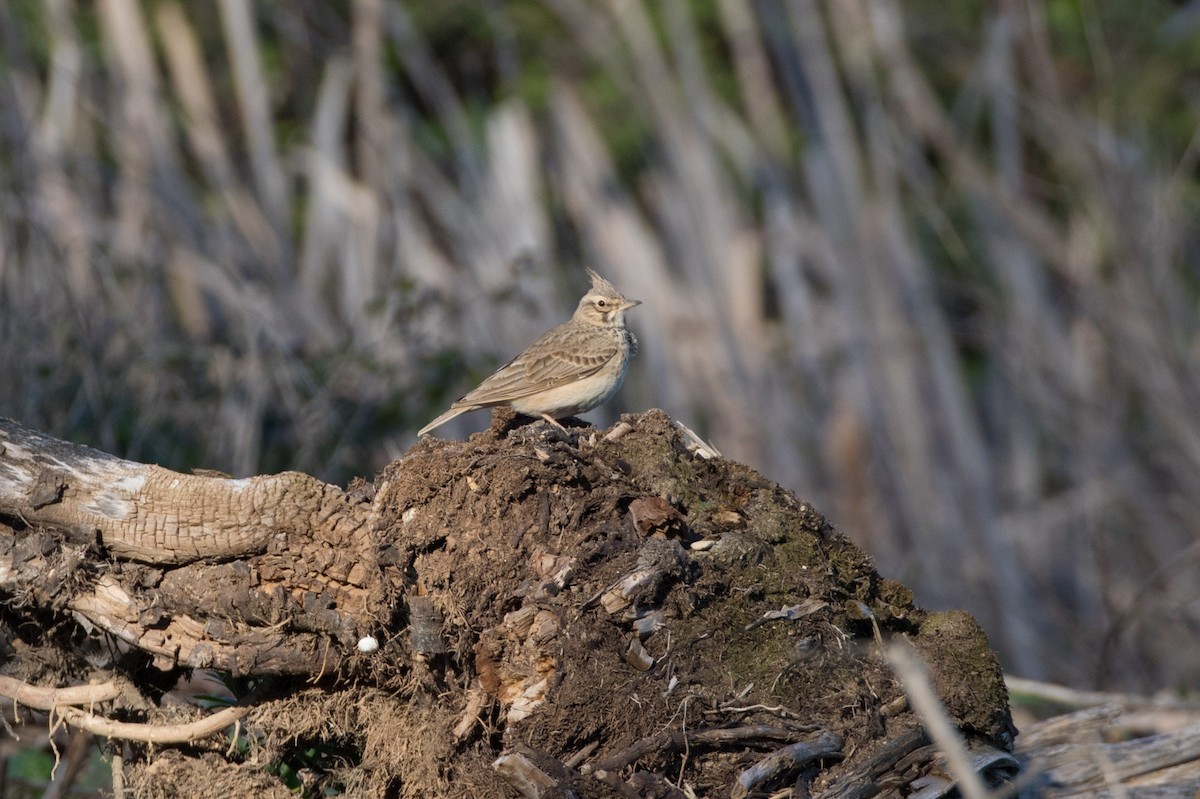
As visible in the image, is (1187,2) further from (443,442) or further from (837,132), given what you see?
(443,442)

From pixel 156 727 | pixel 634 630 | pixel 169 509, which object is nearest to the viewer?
pixel 634 630

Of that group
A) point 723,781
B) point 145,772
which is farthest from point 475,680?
point 145,772

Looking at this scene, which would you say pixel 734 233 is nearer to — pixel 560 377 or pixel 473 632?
pixel 560 377

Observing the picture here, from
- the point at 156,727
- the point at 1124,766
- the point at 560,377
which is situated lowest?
the point at 1124,766

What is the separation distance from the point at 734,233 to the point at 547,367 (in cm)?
515

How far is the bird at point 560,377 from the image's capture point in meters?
6.45

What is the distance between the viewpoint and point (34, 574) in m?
3.72

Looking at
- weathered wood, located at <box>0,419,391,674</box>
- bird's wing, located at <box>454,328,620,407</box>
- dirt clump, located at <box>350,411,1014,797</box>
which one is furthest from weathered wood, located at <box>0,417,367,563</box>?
bird's wing, located at <box>454,328,620,407</box>

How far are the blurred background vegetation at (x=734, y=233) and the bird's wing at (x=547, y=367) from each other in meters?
1.73

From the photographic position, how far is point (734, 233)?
11398mm

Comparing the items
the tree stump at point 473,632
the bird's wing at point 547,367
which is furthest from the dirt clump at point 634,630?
the bird's wing at point 547,367

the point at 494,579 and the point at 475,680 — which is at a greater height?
the point at 494,579

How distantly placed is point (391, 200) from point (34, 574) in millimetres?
7091

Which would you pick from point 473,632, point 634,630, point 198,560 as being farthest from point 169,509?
point 634,630
